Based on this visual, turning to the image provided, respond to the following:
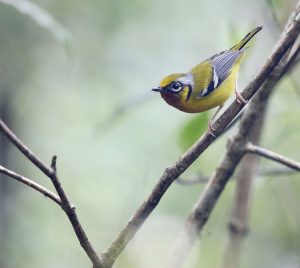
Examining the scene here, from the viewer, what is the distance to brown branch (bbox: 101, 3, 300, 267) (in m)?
1.54

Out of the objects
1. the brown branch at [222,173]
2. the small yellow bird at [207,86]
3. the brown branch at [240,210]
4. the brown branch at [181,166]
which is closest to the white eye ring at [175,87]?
the small yellow bird at [207,86]

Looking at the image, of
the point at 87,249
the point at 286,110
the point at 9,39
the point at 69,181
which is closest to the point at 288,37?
the point at 87,249

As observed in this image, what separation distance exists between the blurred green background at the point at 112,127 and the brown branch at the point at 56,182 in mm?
2032

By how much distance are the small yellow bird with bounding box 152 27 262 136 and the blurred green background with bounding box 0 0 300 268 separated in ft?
2.97

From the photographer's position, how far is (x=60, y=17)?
4656 millimetres

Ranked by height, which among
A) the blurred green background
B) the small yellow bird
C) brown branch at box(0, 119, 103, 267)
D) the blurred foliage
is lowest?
the blurred green background

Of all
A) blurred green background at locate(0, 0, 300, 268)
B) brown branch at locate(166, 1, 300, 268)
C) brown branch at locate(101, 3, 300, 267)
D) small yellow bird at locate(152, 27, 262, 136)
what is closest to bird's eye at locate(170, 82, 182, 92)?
small yellow bird at locate(152, 27, 262, 136)

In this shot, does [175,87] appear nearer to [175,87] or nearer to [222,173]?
[175,87]

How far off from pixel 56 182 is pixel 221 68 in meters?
1.50

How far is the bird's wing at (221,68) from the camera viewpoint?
2.58 metres

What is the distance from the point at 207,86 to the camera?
262 centimetres

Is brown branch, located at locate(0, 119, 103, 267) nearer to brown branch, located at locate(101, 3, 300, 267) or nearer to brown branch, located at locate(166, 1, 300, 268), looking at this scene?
brown branch, located at locate(101, 3, 300, 267)

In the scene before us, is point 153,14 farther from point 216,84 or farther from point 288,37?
point 288,37

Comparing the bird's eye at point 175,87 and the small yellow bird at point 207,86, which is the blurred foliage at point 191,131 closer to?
the small yellow bird at point 207,86
